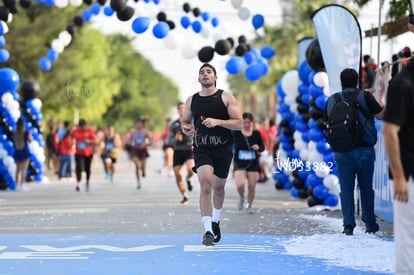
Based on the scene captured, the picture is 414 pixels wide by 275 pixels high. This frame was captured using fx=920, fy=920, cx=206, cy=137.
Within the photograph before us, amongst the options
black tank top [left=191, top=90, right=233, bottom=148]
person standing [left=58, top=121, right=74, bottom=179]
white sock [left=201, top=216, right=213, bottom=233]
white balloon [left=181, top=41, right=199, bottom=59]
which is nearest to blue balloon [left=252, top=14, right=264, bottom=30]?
white balloon [left=181, top=41, right=199, bottom=59]

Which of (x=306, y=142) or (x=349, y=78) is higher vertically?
(x=349, y=78)

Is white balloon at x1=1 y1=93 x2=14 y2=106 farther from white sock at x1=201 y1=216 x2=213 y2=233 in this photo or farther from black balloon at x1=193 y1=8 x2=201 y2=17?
white sock at x1=201 y1=216 x2=213 y2=233

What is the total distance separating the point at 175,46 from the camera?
73.2ft

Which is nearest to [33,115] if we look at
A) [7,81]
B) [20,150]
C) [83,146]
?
[7,81]

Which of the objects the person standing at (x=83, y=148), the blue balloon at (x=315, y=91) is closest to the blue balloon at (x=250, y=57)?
the person standing at (x=83, y=148)

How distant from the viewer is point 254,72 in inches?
874

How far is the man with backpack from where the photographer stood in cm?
1059

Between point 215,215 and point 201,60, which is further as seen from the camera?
point 201,60

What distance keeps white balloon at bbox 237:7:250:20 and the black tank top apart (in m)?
11.4

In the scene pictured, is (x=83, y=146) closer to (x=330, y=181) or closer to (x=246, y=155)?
(x=246, y=155)

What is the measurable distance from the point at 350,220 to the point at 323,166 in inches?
190

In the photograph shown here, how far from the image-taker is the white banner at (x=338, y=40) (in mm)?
13648

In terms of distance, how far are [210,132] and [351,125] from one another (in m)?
1.65

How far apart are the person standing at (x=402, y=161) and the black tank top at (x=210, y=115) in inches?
171
